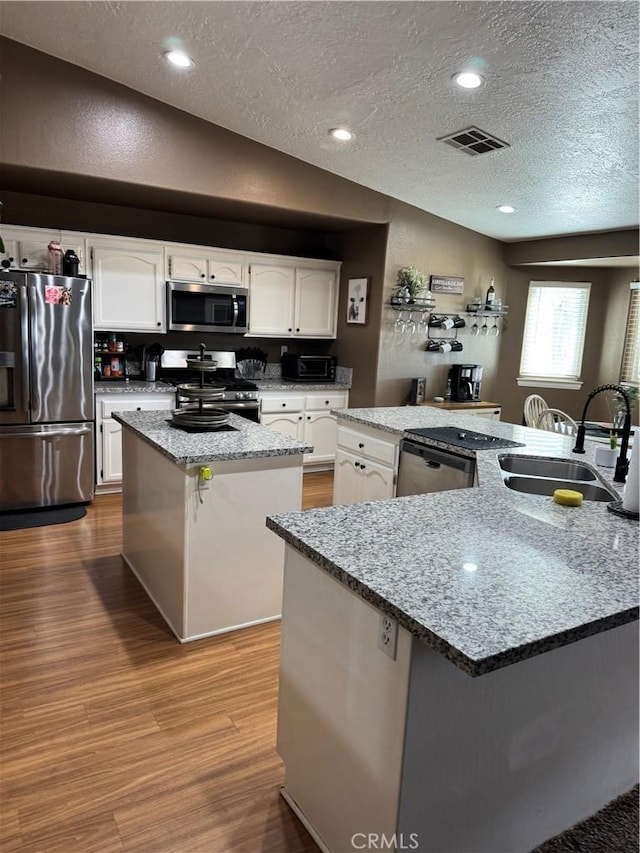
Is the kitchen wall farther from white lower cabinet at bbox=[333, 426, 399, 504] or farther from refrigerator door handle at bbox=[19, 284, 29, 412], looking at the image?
white lower cabinet at bbox=[333, 426, 399, 504]

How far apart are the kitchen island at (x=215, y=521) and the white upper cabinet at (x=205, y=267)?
7.75 feet

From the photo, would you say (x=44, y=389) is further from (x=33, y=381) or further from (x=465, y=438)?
(x=465, y=438)

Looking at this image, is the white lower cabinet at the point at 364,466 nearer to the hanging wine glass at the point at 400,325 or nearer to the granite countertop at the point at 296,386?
the granite countertop at the point at 296,386

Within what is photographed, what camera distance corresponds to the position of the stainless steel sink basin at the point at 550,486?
237cm

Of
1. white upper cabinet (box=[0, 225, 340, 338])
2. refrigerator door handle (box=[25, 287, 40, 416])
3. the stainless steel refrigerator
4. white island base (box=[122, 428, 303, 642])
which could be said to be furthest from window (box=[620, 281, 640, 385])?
refrigerator door handle (box=[25, 287, 40, 416])

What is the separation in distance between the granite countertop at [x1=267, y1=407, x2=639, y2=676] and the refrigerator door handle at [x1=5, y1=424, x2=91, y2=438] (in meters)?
3.04

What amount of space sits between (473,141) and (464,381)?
9.00 feet

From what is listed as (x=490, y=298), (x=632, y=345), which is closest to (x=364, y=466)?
(x=490, y=298)

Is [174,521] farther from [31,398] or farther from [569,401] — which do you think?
[569,401]

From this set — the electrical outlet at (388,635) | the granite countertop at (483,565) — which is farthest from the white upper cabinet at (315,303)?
the electrical outlet at (388,635)

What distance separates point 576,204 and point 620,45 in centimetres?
235

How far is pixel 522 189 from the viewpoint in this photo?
4.43 meters

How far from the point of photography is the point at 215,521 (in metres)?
2.58

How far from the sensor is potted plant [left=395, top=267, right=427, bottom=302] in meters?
5.32
